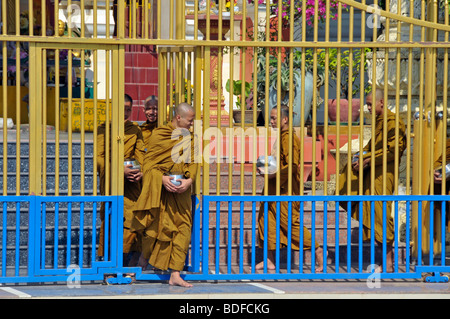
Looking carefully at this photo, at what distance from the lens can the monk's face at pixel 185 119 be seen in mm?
6680

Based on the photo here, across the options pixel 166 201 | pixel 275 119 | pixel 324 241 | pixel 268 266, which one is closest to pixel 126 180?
pixel 166 201

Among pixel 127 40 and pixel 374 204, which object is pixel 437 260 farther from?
pixel 127 40

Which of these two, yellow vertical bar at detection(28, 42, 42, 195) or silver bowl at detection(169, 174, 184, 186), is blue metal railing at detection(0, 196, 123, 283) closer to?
yellow vertical bar at detection(28, 42, 42, 195)

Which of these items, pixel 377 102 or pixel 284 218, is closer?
pixel 377 102

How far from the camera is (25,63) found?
1241 centimetres

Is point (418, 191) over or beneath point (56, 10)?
beneath

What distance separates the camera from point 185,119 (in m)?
6.68

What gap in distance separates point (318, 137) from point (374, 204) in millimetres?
3386

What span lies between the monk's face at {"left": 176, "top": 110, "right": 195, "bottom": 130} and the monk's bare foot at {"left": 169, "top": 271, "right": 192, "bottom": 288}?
3.92 feet

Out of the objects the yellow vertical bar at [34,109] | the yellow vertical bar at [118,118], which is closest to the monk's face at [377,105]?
the yellow vertical bar at [118,118]

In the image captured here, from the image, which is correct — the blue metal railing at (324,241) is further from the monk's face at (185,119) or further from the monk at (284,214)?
the monk's face at (185,119)

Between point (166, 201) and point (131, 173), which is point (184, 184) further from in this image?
point (131, 173)

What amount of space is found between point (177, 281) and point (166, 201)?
2.15 feet

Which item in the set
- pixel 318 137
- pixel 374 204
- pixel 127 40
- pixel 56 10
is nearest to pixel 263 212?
pixel 374 204
